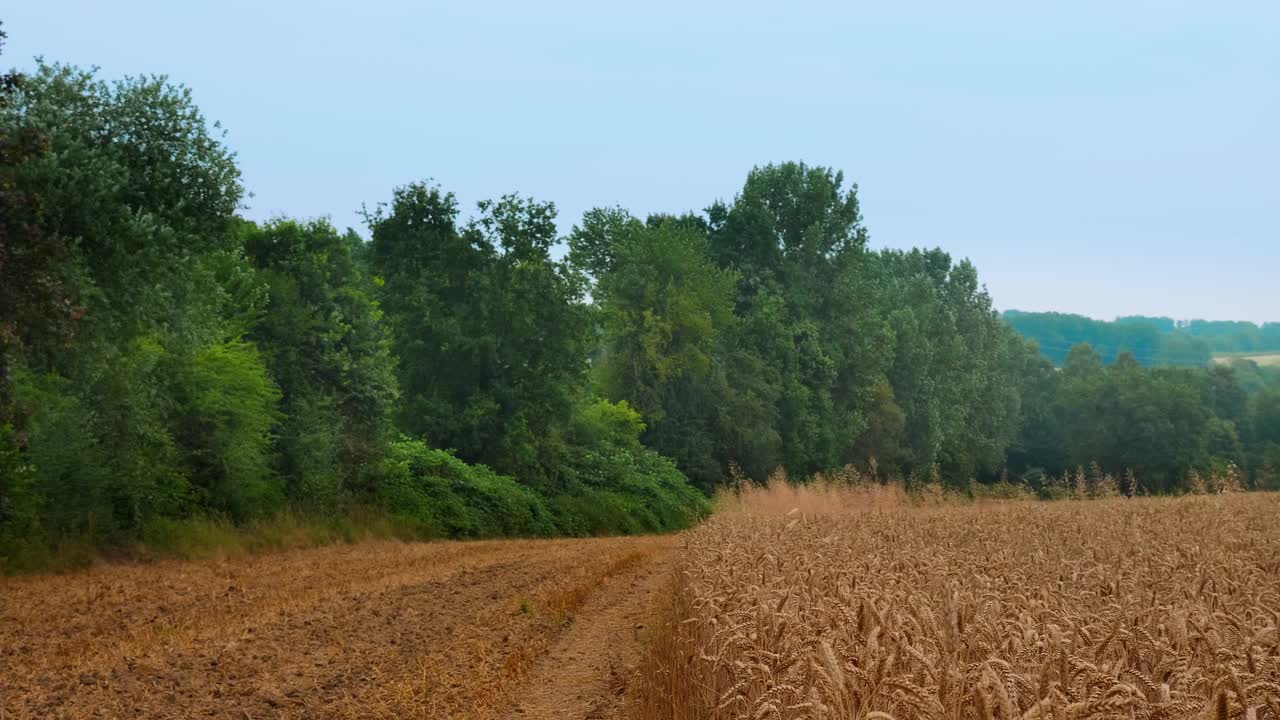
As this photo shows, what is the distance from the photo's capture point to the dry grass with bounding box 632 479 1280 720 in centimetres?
434

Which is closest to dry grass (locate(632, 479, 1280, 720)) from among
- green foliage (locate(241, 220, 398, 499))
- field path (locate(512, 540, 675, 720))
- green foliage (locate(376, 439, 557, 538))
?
field path (locate(512, 540, 675, 720))

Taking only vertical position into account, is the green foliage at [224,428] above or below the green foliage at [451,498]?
above

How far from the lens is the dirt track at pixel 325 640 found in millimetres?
11422

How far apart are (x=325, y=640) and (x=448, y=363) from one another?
27686 millimetres

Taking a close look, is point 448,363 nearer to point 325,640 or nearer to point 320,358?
point 320,358

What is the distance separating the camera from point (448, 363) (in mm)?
42156

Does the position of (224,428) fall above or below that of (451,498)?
above

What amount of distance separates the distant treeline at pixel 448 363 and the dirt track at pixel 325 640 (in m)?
4.50

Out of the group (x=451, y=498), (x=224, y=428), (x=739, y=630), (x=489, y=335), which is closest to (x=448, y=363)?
(x=489, y=335)

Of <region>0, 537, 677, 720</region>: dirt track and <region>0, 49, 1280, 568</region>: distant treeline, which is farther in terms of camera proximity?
<region>0, 49, 1280, 568</region>: distant treeline

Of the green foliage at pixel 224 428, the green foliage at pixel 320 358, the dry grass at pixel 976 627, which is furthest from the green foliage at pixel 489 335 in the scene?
the dry grass at pixel 976 627

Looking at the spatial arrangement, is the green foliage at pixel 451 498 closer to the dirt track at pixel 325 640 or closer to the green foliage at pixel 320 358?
the green foliage at pixel 320 358

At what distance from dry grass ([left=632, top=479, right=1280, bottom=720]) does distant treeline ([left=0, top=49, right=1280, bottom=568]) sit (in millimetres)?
15399

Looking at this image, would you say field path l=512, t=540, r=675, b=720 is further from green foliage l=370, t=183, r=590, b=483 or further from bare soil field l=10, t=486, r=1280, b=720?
green foliage l=370, t=183, r=590, b=483
